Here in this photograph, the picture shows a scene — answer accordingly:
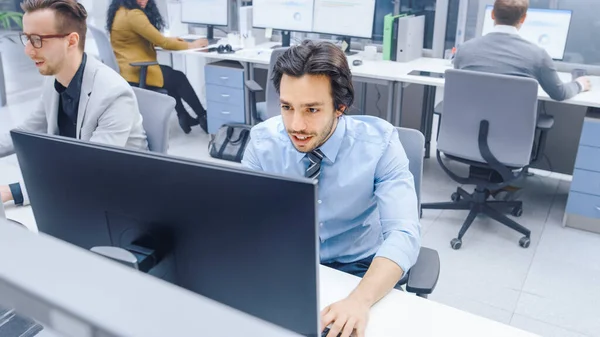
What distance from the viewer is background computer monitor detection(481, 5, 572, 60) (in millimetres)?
3102

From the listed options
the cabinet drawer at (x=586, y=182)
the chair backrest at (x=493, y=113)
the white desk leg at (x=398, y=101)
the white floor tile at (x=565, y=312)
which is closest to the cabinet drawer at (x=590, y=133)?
the cabinet drawer at (x=586, y=182)

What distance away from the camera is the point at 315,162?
1.38 m

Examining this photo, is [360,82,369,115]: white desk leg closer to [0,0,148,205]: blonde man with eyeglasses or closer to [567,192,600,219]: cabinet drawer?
[567,192,600,219]: cabinet drawer

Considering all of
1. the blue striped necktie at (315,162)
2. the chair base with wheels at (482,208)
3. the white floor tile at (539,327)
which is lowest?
the white floor tile at (539,327)

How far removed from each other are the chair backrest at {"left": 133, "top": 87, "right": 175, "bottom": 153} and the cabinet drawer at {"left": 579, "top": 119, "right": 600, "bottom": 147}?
6.87ft

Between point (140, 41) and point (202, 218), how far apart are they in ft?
11.8

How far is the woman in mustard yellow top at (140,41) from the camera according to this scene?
394cm

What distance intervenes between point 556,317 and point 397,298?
51.3 inches

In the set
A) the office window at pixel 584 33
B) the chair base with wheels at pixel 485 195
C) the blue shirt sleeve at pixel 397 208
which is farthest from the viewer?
the office window at pixel 584 33

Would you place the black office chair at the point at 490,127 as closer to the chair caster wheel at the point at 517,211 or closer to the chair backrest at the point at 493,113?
the chair backrest at the point at 493,113

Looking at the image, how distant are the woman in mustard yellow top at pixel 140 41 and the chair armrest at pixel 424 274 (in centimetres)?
318

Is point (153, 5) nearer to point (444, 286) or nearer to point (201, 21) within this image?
point (201, 21)

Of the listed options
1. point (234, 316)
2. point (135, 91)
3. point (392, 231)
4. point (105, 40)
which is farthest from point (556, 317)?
point (105, 40)

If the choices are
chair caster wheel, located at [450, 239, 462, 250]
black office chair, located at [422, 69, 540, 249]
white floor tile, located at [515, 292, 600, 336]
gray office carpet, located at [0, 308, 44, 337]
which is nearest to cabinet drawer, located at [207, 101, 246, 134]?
black office chair, located at [422, 69, 540, 249]
